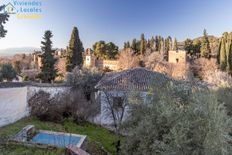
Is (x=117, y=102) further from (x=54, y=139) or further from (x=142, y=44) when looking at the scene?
(x=142, y=44)

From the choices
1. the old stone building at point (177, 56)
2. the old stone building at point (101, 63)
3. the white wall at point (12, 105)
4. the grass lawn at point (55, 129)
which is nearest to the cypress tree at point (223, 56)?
the old stone building at point (177, 56)

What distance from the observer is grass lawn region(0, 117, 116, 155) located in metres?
10.4

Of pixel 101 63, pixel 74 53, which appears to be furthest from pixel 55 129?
pixel 101 63

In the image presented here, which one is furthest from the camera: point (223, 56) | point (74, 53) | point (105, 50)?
point (105, 50)

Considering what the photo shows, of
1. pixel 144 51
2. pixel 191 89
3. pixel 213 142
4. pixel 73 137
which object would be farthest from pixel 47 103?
pixel 144 51

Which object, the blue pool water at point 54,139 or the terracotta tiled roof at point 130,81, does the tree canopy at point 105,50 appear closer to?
the terracotta tiled roof at point 130,81

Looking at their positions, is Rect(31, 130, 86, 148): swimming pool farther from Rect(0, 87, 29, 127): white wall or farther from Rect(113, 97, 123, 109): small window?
Rect(113, 97, 123, 109): small window

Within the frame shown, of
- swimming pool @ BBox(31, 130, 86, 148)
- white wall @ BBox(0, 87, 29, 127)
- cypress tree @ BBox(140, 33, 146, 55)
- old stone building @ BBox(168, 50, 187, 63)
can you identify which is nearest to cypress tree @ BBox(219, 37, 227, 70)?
old stone building @ BBox(168, 50, 187, 63)

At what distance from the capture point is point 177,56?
52.2 m

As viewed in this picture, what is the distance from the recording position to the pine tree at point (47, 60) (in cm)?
3080

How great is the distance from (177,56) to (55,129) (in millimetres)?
40688

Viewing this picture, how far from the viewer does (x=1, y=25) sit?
38.8ft

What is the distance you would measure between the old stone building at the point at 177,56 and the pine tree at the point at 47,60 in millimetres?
27007

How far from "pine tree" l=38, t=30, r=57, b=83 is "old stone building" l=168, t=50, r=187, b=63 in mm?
27007
